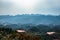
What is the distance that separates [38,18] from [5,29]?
45 cm

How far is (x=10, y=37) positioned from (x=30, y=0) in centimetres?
54

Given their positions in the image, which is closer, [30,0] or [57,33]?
[57,33]

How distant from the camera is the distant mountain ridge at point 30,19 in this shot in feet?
5.11

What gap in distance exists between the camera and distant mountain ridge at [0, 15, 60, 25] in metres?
1.56

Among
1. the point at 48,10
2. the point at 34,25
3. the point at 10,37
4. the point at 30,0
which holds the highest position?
the point at 30,0

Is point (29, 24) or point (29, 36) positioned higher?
point (29, 24)

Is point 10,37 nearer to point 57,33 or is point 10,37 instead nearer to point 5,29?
point 5,29

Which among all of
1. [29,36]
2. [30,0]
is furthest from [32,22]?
[30,0]

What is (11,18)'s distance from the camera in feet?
5.30

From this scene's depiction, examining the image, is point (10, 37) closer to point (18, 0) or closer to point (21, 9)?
point (21, 9)

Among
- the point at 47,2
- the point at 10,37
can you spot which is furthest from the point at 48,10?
the point at 10,37

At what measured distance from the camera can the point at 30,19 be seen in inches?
62.7

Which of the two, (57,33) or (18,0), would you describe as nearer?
(57,33)

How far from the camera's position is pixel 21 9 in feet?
5.32
